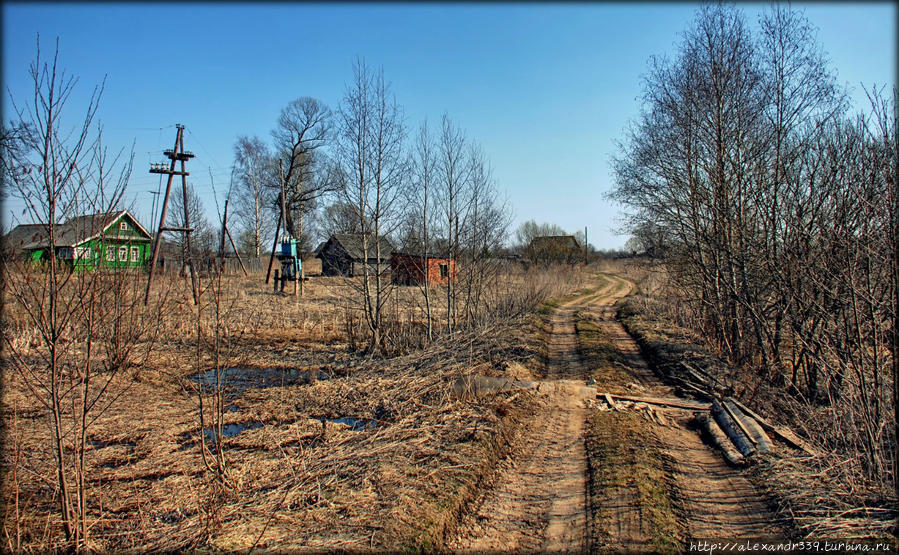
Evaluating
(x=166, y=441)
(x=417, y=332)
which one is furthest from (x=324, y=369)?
(x=166, y=441)

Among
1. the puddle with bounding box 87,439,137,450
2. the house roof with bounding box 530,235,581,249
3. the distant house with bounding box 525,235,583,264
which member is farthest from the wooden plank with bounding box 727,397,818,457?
the house roof with bounding box 530,235,581,249

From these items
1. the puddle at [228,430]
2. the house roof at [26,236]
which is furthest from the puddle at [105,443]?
the house roof at [26,236]

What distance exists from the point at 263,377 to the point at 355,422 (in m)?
4.90

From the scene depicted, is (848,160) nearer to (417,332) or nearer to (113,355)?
(417,332)

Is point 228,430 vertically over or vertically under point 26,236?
under

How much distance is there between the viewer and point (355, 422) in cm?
775

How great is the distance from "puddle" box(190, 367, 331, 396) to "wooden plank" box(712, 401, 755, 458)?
7.60 m

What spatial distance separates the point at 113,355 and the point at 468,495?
369 inches

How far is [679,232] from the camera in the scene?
1301 cm

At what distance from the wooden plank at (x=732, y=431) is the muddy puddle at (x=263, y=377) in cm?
733

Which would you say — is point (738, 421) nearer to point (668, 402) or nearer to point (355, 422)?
point (668, 402)

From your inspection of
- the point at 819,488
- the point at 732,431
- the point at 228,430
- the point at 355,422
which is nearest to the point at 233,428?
the point at 228,430

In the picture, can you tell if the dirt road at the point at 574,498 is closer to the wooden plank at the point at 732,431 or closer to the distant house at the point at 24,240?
the wooden plank at the point at 732,431

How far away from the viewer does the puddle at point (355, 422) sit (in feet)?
24.4
